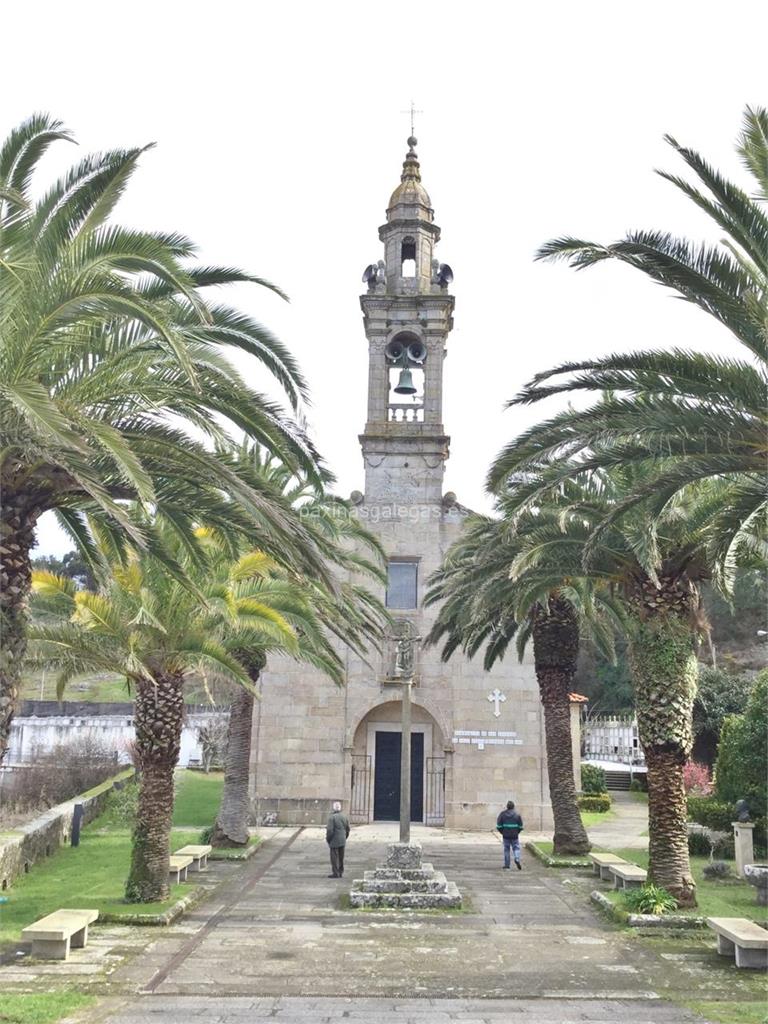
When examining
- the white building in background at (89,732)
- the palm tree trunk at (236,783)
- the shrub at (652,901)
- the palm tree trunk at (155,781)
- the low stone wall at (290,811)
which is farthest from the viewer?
the white building in background at (89,732)

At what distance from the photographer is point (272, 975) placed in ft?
36.2

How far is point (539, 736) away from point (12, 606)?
21.1m

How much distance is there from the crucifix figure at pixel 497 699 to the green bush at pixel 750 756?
709cm

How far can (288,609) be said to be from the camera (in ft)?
54.9

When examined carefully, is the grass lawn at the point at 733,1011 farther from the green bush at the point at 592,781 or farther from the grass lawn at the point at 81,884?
the green bush at the point at 592,781

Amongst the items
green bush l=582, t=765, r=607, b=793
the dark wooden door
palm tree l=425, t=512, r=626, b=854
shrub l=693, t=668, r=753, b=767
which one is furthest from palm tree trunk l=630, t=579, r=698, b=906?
shrub l=693, t=668, r=753, b=767

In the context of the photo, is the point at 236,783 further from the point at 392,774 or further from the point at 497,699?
the point at 497,699

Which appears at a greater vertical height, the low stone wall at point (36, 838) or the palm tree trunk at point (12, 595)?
the palm tree trunk at point (12, 595)

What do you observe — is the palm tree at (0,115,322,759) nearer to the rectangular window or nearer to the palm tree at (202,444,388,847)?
the palm tree at (202,444,388,847)

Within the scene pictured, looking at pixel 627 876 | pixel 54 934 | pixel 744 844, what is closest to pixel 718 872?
pixel 744 844

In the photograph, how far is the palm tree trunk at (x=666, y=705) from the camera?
49.0 feet

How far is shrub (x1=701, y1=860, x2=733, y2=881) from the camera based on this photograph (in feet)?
60.6

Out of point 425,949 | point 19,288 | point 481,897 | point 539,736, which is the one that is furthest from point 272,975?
point 539,736

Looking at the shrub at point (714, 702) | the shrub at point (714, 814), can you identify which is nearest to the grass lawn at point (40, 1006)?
the shrub at point (714, 814)
